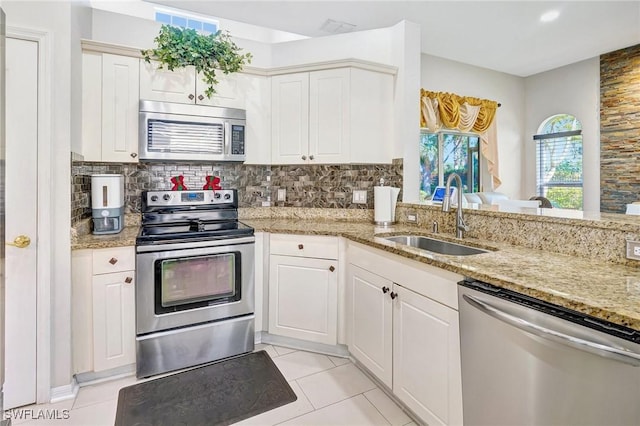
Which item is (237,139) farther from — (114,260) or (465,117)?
(465,117)

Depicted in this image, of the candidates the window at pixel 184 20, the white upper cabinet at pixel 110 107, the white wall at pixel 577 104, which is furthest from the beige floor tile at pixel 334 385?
the white wall at pixel 577 104

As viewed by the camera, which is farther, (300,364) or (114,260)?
(300,364)

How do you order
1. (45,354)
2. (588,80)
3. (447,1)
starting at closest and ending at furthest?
(45,354)
(447,1)
(588,80)

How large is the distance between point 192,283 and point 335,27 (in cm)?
298

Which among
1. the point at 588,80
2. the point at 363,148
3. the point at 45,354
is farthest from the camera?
the point at 588,80

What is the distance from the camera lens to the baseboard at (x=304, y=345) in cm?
246

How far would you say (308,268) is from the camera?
2473 mm

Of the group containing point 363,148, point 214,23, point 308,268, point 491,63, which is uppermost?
point 491,63

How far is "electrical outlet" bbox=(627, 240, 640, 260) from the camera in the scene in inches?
55.5

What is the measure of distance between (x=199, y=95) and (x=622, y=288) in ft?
8.89

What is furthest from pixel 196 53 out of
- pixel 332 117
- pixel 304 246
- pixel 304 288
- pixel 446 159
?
pixel 446 159

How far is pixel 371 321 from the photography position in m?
2.07

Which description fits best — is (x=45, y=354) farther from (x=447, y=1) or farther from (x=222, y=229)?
(x=447, y=1)

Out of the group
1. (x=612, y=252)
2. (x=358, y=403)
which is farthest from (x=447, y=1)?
(x=358, y=403)
